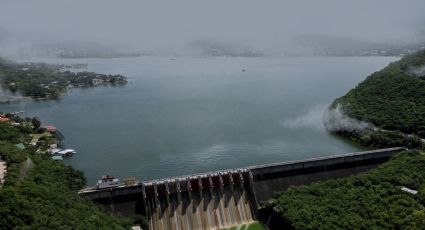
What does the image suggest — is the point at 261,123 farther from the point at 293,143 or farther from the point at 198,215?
the point at 198,215

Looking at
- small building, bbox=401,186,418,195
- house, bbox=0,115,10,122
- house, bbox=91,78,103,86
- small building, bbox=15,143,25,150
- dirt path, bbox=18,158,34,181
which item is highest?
dirt path, bbox=18,158,34,181

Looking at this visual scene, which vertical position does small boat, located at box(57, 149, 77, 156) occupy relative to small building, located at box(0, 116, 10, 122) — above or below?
below

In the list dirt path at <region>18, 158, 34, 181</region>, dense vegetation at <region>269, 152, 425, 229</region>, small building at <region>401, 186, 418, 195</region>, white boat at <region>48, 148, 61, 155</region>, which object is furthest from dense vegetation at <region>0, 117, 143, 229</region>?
small building at <region>401, 186, 418, 195</region>

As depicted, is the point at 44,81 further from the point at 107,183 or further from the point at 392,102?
the point at 392,102

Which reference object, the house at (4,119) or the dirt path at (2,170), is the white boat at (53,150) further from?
the dirt path at (2,170)

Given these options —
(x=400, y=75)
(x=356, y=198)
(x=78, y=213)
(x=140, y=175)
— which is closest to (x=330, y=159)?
(x=356, y=198)

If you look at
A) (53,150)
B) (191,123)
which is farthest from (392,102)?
(53,150)

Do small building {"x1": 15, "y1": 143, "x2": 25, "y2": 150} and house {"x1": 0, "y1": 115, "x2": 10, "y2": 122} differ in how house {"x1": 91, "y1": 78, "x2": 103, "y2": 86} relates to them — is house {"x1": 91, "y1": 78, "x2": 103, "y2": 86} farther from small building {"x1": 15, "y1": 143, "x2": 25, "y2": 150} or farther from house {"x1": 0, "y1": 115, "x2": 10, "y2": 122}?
small building {"x1": 15, "y1": 143, "x2": 25, "y2": 150}
